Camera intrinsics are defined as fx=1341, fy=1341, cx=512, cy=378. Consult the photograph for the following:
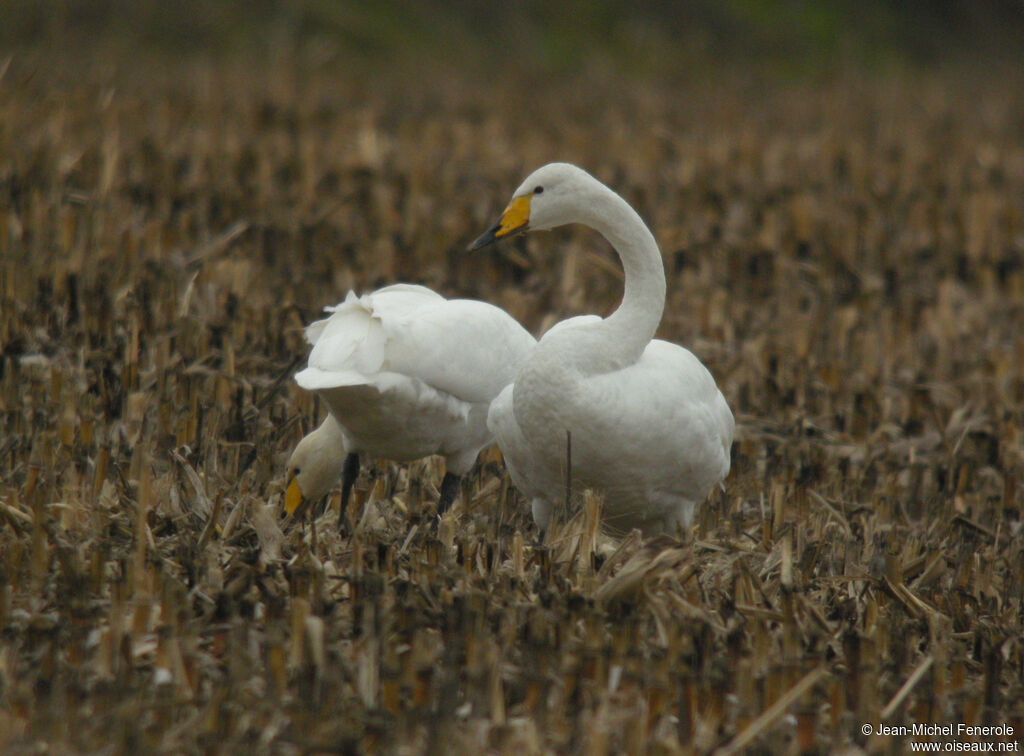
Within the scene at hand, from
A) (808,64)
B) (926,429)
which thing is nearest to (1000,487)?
(926,429)

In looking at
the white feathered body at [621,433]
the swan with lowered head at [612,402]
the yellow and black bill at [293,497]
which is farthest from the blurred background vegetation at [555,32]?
the white feathered body at [621,433]

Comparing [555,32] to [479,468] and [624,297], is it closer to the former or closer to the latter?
[479,468]

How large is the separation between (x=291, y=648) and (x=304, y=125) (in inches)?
342

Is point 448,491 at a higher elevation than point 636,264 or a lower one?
lower

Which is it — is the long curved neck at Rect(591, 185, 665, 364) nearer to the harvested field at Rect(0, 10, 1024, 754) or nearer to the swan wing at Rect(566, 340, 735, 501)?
the swan wing at Rect(566, 340, 735, 501)

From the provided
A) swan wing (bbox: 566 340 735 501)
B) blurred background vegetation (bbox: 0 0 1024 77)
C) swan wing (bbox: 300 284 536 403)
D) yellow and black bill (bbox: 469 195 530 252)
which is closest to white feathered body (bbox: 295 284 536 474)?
swan wing (bbox: 300 284 536 403)

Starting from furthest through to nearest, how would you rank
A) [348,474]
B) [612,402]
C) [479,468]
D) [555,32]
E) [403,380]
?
[555,32]
[479,468]
[348,474]
[403,380]
[612,402]

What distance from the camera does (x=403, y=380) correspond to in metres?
4.51

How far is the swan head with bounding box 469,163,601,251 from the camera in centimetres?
434

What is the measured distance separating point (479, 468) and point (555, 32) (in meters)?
13.9

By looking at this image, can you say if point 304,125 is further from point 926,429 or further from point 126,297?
point 926,429

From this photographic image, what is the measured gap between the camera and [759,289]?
854 cm

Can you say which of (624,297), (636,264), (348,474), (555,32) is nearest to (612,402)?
(624,297)

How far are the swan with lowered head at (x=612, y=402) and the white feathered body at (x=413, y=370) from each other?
0.25 m
